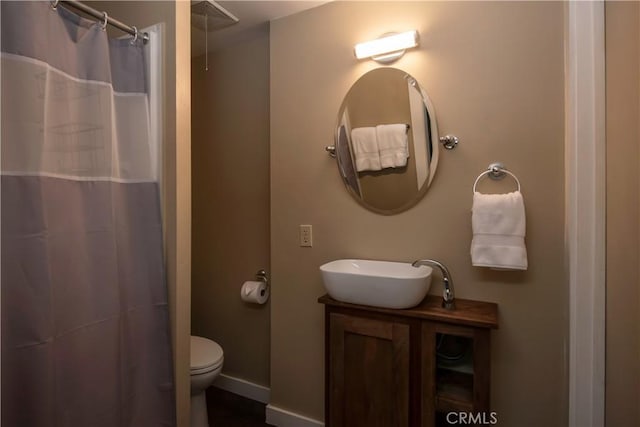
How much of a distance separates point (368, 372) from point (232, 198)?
4.91 ft

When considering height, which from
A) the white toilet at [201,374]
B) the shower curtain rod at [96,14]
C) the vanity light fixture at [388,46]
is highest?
the vanity light fixture at [388,46]

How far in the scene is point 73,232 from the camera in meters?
1.17

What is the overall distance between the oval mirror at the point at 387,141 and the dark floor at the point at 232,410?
1547 millimetres

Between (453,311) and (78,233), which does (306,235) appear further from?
(78,233)

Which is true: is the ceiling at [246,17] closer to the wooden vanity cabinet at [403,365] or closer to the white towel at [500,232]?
the white towel at [500,232]

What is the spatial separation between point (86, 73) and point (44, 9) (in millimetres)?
218

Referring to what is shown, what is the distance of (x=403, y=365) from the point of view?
53.6 inches

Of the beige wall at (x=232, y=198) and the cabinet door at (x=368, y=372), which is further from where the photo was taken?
the beige wall at (x=232, y=198)

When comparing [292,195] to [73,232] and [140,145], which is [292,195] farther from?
[73,232]

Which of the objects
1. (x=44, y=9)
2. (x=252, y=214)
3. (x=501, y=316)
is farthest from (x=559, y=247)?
(x=44, y=9)

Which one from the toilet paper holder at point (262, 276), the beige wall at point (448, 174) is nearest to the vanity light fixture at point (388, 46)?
the beige wall at point (448, 174)

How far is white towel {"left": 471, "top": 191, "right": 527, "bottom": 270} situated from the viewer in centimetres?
132

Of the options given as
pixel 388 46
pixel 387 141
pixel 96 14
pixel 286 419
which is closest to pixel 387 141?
pixel 387 141

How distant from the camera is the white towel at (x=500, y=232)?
1.32 m
